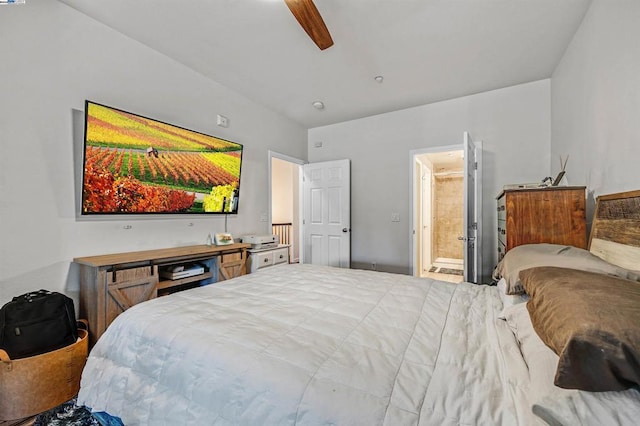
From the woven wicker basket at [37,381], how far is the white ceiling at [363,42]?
96.6 inches

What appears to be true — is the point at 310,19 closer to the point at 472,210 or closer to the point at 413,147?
the point at 413,147

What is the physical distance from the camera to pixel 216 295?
1.62m

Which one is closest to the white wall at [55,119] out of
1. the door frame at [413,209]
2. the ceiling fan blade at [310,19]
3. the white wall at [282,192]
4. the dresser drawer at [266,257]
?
the dresser drawer at [266,257]

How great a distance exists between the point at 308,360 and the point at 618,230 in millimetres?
1815

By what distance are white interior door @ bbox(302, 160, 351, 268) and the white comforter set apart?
2564 mm

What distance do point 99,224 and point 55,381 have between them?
1105mm

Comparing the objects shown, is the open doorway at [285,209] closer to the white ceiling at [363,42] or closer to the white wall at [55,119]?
the white ceiling at [363,42]

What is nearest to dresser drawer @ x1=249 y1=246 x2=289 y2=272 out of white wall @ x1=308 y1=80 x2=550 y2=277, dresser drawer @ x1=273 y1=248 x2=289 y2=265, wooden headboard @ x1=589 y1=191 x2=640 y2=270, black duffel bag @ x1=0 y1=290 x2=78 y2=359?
dresser drawer @ x1=273 y1=248 x2=289 y2=265

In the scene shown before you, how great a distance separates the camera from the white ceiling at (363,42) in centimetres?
197

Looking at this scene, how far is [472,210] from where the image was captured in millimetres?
3143

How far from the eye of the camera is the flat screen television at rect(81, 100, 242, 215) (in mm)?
2070

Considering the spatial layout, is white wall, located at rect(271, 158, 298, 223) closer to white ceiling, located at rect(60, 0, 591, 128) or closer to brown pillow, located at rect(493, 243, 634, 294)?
white ceiling, located at rect(60, 0, 591, 128)

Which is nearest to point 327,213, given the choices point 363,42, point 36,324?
point 363,42

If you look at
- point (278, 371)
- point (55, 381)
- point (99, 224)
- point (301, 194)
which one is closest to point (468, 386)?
point (278, 371)
